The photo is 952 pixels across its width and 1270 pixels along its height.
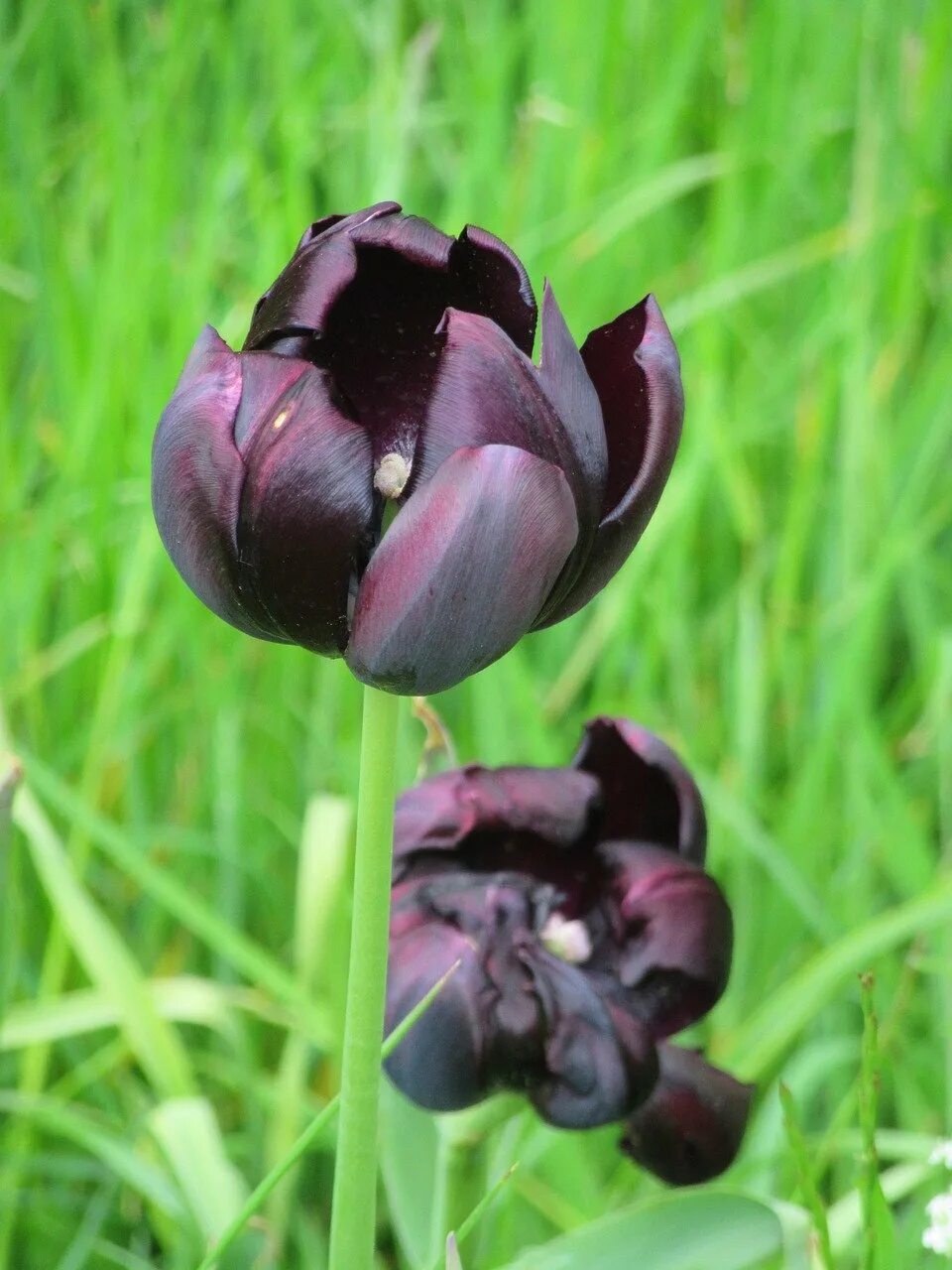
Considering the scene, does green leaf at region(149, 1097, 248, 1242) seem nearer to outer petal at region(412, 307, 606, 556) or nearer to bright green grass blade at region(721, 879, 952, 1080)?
bright green grass blade at region(721, 879, 952, 1080)

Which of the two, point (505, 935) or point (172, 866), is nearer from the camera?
point (505, 935)

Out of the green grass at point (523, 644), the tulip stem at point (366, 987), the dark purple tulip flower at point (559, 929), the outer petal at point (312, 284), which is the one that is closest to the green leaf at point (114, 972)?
the green grass at point (523, 644)

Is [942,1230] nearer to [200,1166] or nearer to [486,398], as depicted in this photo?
[486,398]

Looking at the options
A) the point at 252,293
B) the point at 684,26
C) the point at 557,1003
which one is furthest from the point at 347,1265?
the point at 684,26

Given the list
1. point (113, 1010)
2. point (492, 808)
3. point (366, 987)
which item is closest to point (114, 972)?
point (113, 1010)

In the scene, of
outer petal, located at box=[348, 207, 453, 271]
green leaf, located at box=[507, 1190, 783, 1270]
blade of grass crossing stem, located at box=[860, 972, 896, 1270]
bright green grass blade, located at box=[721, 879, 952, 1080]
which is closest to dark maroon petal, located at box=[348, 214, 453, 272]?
outer petal, located at box=[348, 207, 453, 271]

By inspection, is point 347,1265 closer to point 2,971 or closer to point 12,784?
point 12,784
